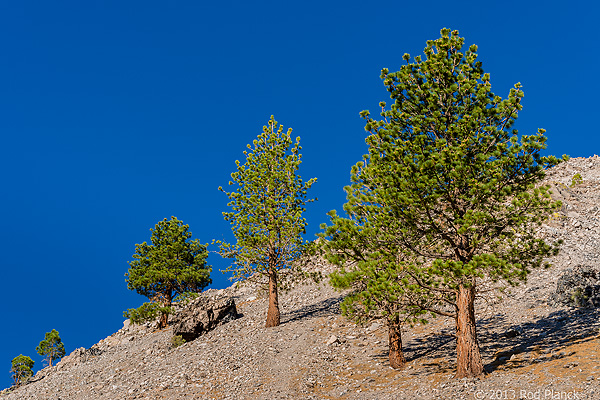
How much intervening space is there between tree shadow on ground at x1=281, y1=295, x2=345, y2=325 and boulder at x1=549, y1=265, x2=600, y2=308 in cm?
1345

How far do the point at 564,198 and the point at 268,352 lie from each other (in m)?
35.8

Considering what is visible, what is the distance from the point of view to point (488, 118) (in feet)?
47.8

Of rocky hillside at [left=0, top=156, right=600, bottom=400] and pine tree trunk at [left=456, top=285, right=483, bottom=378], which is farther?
pine tree trunk at [left=456, top=285, right=483, bottom=378]

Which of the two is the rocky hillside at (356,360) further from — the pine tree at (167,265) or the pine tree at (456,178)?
the pine tree at (167,265)

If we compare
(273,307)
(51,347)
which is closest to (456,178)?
(273,307)

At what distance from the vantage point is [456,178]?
13469 mm

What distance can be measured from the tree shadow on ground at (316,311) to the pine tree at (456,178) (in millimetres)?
13452

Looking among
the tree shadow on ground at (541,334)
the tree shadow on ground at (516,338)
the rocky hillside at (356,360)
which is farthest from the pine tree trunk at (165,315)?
the tree shadow on ground at (541,334)

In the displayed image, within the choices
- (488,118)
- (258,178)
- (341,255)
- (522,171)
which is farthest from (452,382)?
(258,178)

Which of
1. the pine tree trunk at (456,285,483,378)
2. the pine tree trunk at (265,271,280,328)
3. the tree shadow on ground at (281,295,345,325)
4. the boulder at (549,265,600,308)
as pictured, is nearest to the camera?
the pine tree trunk at (456,285,483,378)

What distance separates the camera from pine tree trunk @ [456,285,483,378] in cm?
1391

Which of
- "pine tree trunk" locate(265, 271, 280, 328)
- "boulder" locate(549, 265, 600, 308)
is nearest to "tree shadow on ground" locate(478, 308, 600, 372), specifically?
"boulder" locate(549, 265, 600, 308)

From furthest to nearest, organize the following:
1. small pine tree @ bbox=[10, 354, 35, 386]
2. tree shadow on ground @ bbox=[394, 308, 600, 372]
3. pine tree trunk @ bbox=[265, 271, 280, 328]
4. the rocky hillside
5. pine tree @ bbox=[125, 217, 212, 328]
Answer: small pine tree @ bbox=[10, 354, 35, 386] < pine tree @ bbox=[125, 217, 212, 328] < pine tree trunk @ bbox=[265, 271, 280, 328] < tree shadow on ground @ bbox=[394, 308, 600, 372] < the rocky hillside

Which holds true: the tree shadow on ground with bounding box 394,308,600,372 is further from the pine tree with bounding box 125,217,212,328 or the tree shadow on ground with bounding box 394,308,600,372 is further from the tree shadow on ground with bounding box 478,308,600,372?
the pine tree with bounding box 125,217,212,328
